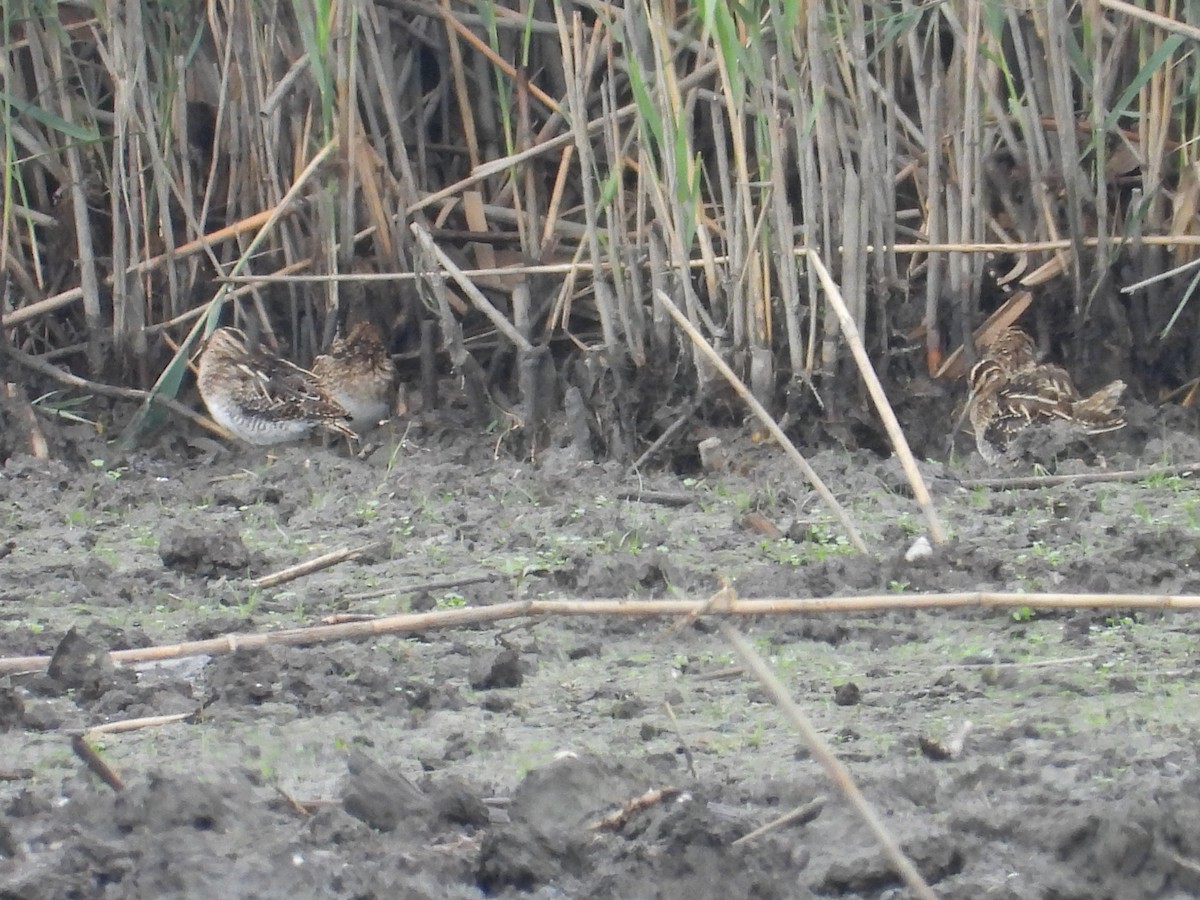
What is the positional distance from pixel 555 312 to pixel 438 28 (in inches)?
57.8

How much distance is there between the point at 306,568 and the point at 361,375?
Answer: 2318 mm

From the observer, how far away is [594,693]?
154 inches

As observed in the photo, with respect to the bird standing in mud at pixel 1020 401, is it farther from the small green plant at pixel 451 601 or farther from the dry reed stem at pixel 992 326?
the small green plant at pixel 451 601

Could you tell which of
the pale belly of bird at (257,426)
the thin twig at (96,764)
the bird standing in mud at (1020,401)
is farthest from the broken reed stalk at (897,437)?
the pale belly of bird at (257,426)

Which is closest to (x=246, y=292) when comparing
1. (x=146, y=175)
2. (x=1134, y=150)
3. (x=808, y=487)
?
(x=146, y=175)

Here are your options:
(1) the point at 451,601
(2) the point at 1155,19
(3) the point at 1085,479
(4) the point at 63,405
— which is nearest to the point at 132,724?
(1) the point at 451,601

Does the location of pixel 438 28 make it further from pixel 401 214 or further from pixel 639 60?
pixel 639 60

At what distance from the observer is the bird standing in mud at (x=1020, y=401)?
6.43 meters

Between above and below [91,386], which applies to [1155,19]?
above

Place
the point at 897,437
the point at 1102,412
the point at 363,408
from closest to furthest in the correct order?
the point at 897,437 < the point at 1102,412 < the point at 363,408

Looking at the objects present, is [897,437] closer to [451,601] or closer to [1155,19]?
[451,601]

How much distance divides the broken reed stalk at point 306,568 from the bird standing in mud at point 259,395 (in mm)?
2126

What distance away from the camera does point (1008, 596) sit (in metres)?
Result: 2.95

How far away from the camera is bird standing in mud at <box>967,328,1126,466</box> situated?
253 inches
